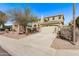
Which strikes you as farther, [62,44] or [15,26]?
[15,26]

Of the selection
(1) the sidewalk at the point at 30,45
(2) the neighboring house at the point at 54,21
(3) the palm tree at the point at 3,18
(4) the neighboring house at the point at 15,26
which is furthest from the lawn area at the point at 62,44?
(3) the palm tree at the point at 3,18

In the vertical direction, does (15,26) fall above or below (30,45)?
above

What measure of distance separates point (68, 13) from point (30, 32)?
1.17 metres

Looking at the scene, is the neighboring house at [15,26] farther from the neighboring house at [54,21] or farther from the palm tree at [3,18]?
the neighboring house at [54,21]

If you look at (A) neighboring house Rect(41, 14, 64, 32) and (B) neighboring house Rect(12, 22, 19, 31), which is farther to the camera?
(B) neighboring house Rect(12, 22, 19, 31)

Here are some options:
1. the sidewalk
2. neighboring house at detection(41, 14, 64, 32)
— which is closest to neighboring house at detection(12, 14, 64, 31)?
neighboring house at detection(41, 14, 64, 32)

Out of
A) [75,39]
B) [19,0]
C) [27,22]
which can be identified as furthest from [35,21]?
[75,39]

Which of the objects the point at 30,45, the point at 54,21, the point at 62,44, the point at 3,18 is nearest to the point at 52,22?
the point at 54,21

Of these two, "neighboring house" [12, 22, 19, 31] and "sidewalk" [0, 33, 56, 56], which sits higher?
"neighboring house" [12, 22, 19, 31]

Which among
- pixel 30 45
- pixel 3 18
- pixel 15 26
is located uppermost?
pixel 3 18

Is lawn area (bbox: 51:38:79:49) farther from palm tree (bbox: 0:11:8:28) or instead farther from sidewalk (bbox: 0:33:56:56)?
palm tree (bbox: 0:11:8:28)

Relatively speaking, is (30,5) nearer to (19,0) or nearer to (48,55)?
(19,0)

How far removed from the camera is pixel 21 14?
21.6 ft

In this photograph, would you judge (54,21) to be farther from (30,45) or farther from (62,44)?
(30,45)
